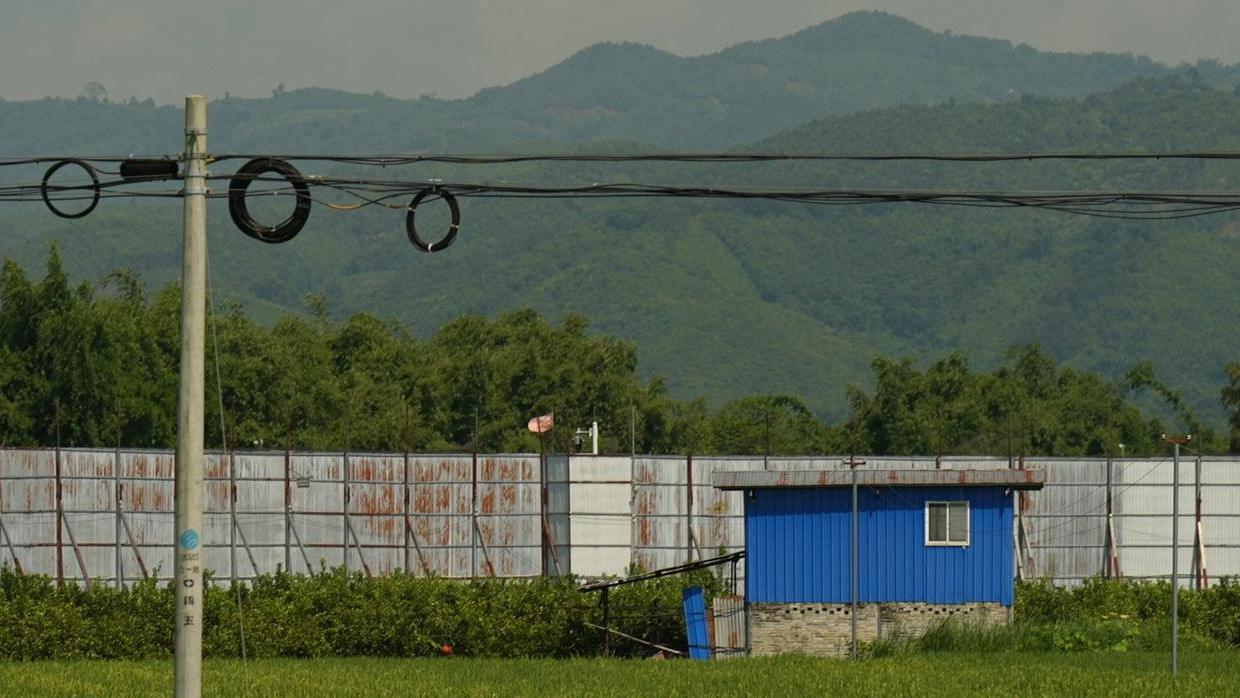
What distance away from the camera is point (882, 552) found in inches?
1608

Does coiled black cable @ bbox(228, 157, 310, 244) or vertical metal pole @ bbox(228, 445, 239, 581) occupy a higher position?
coiled black cable @ bbox(228, 157, 310, 244)

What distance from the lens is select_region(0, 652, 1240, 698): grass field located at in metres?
31.9

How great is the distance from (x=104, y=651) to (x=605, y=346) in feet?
239

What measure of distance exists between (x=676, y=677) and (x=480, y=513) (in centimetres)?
2215

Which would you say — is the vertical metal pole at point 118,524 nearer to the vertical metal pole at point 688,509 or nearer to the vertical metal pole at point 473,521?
the vertical metal pole at point 473,521

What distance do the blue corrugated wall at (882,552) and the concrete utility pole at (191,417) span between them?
21.0 meters

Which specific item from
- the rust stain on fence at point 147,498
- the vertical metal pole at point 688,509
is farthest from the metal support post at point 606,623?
the rust stain on fence at point 147,498

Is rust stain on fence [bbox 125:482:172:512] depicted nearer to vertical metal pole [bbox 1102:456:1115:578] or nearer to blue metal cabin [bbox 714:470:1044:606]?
blue metal cabin [bbox 714:470:1044:606]

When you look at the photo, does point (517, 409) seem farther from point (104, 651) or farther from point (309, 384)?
point (104, 651)

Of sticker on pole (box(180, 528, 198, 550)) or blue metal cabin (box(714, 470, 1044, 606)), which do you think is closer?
sticker on pole (box(180, 528, 198, 550))

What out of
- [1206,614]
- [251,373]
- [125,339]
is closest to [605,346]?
[251,373]

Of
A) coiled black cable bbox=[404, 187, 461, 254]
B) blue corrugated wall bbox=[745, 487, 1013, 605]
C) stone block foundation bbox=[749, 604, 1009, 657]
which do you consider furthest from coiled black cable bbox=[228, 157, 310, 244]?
stone block foundation bbox=[749, 604, 1009, 657]

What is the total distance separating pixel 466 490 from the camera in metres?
56.2

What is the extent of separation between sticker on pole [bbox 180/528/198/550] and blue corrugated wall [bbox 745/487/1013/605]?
21112 mm
